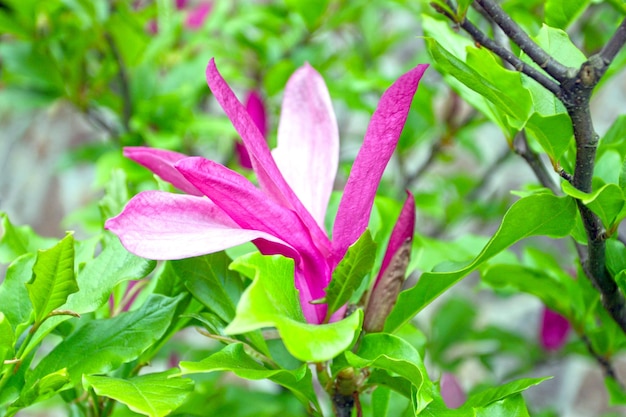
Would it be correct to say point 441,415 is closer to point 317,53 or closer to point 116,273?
point 116,273

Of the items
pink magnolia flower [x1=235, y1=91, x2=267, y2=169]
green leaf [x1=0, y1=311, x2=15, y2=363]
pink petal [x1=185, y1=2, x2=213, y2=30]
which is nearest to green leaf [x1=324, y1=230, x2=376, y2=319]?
green leaf [x1=0, y1=311, x2=15, y2=363]

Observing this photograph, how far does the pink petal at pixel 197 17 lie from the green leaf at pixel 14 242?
1.02 meters

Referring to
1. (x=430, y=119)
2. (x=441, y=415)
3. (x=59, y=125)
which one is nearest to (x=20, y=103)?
(x=430, y=119)

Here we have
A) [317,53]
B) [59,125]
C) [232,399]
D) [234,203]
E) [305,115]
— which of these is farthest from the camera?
[59,125]

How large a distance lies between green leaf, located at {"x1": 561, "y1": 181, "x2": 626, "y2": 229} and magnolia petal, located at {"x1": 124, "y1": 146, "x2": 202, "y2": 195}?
0.29 m

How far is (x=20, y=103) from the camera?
1220mm

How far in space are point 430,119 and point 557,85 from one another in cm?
70

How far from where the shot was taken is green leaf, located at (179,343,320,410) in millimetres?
460

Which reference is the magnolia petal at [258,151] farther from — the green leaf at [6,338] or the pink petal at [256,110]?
the pink petal at [256,110]

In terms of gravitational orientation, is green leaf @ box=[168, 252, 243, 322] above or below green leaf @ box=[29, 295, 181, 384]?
above

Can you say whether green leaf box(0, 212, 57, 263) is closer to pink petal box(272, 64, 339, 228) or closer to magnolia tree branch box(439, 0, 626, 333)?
pink petal box(272, 64, 339, 228)

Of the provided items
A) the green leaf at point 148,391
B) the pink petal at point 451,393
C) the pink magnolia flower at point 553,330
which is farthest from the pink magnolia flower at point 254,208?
the pink magnolia flower at point 553,330

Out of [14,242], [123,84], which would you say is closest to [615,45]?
[14,242]

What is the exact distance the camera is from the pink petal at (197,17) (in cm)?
160
